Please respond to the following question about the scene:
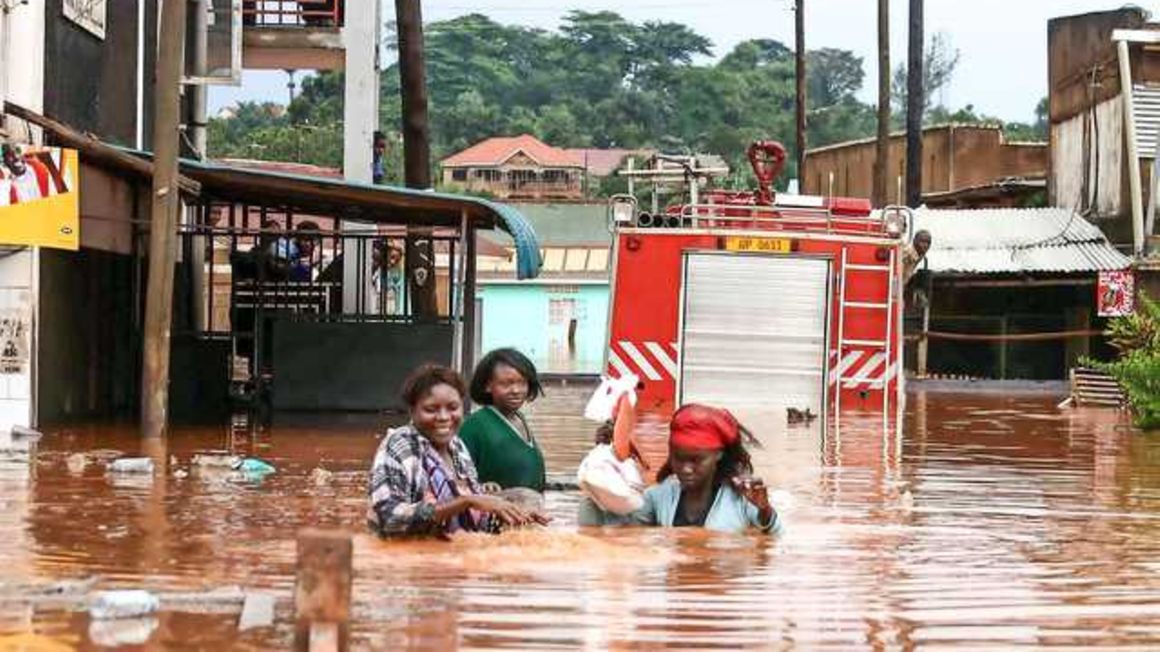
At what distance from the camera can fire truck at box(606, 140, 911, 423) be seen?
20141 millimetres

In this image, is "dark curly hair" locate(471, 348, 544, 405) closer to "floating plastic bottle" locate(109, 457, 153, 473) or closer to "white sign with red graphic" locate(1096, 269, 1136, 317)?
"floating plastic bottle" locate(109, 457, 153, 473)

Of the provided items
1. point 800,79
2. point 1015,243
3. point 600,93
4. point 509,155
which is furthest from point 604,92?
point 1015,243

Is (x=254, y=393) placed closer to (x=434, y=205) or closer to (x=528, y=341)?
(x=434, y=205)

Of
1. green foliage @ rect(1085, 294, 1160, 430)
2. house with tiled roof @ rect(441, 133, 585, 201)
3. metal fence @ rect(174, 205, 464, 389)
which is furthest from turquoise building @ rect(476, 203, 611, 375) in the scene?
green foliage @ rect(1085, 294, 1160, 430)

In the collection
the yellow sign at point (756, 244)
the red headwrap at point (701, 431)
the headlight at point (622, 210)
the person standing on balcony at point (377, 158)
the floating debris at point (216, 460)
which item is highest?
the person standing on balcony at point (377, 158)

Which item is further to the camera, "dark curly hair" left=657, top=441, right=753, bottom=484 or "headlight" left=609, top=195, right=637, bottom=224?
"headlight" left=609, top=195, right=637, bottom=224

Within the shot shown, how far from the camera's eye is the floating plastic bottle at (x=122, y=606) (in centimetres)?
747

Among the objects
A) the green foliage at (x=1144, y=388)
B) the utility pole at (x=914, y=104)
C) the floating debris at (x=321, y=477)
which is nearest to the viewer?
the floating debris at (x=321, y=477)

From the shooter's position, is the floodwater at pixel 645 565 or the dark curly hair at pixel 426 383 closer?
the floodwater at pixel 645 565

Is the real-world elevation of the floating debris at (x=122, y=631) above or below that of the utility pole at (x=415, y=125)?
below

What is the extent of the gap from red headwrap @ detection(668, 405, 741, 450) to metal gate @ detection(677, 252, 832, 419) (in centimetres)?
1033

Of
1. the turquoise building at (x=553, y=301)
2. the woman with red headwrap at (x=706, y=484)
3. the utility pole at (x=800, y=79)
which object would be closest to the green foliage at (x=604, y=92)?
the turquoise building at (x=553, y=301)

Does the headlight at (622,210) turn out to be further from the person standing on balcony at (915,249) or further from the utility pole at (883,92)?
the utility pole at (883,92)

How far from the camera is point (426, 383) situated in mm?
9477
